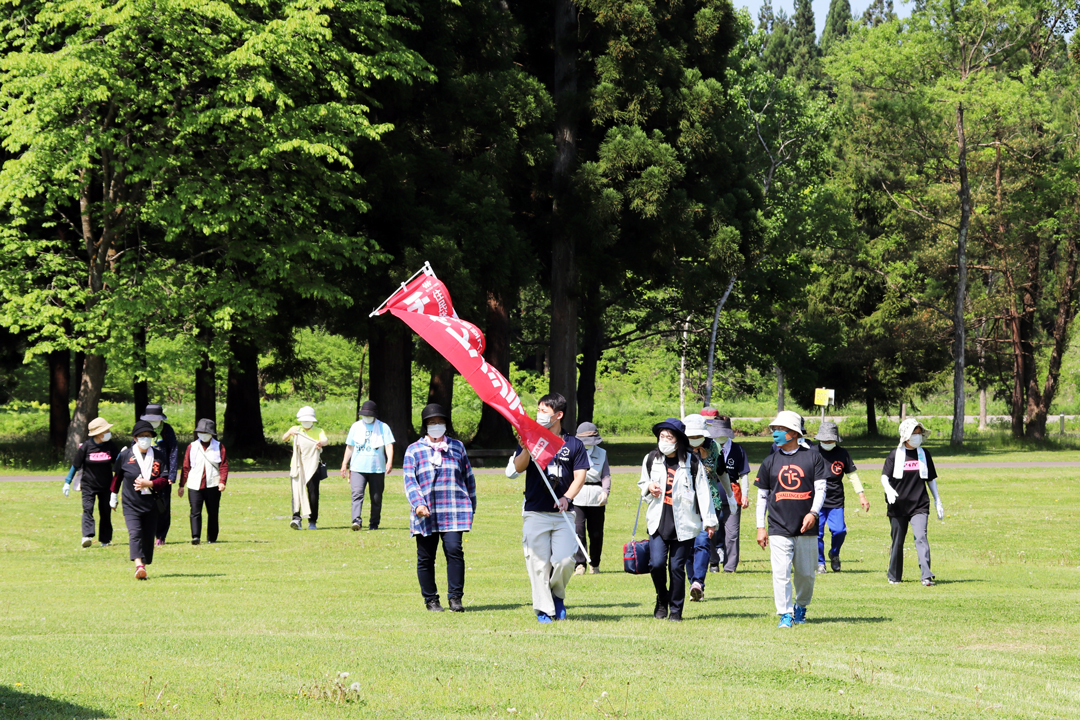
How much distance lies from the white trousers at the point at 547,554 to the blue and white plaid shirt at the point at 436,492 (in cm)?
63

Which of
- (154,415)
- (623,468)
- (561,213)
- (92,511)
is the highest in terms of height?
(561,213)

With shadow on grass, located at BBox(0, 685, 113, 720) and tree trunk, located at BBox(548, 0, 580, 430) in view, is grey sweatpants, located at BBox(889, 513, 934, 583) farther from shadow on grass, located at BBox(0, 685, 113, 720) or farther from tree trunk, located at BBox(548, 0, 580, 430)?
tree trunk, located at BBox(548, 0, 580, 430)

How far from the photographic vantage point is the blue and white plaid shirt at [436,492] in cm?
1088

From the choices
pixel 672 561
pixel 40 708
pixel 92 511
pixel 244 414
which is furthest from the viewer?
pixel 244 414

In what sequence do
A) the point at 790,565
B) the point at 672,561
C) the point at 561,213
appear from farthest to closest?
1. the point at 561,213
2. the point at 790,565
3. the point at 672,561

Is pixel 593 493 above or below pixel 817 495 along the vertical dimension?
below

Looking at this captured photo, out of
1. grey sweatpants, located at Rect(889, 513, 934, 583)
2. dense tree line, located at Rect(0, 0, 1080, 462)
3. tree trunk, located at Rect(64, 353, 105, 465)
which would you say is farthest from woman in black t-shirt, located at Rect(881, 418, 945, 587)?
tree trunk, located at Rect(64, 353, 105, 465)

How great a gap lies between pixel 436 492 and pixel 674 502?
2158 millimetres

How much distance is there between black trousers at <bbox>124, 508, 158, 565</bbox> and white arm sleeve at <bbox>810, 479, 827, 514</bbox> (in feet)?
25.3

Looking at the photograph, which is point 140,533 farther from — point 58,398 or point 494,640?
point 58,398

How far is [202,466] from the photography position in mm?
17281

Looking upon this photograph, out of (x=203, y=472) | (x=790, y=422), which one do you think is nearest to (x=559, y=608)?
(x=790, y=422)

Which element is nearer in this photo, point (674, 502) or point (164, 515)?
point (674, 502)

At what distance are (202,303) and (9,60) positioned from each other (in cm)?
757
